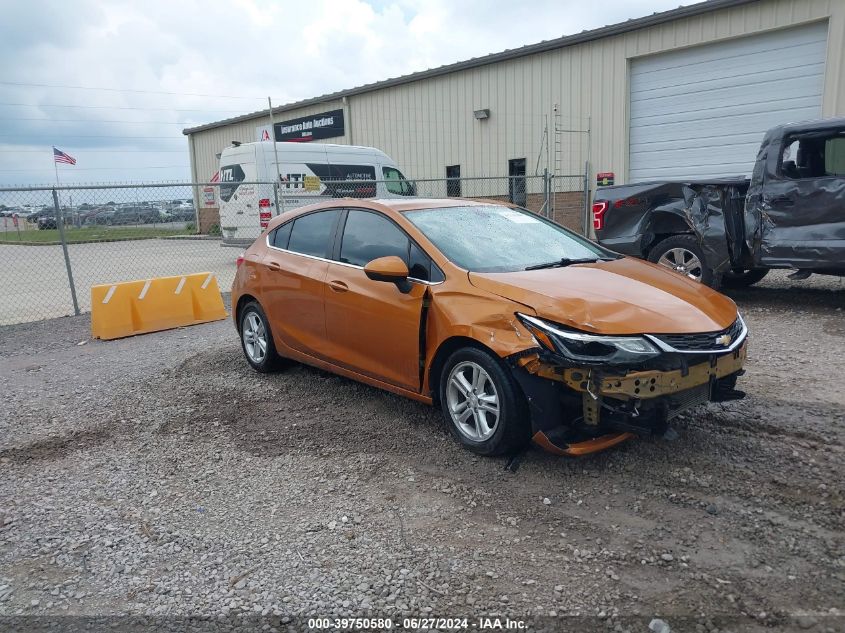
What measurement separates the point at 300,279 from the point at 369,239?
79cm

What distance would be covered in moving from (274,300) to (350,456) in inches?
76.0

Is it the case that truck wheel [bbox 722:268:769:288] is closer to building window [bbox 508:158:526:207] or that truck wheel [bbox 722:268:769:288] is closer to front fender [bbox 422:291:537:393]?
front fender [bbox 422:291:537:393]

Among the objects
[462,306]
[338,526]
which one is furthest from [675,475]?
[338,526]

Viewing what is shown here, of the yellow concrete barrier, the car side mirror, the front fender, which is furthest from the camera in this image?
the yellow concrete barrier

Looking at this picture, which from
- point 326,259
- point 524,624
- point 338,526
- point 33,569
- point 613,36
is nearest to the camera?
point 524,624

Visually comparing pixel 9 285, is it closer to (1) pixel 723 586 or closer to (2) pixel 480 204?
(2) pixel 480 204

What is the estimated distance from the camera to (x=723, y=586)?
284cm

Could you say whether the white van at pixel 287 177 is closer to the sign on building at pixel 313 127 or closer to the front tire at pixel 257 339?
the sign on building at pixel 313 127

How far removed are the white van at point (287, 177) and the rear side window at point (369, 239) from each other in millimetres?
9214

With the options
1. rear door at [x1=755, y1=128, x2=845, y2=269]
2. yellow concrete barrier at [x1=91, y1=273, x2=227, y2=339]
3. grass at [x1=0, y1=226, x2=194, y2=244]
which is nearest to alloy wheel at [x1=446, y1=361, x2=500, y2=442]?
rear door at [x1=755, y1=128, x2=845, y2=269]

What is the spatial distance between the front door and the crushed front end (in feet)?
2.99

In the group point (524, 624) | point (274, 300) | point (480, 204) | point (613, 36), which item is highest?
point (613, 36)

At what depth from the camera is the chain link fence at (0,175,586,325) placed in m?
10.9

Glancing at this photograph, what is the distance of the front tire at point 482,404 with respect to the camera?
152 inches
